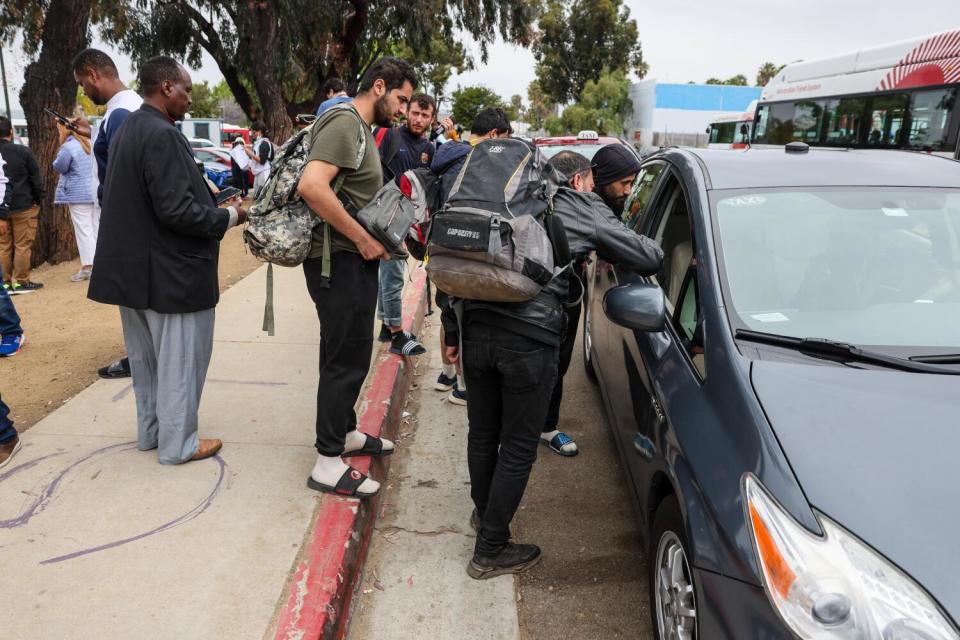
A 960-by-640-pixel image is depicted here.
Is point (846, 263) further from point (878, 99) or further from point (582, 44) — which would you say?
point (582, 44)

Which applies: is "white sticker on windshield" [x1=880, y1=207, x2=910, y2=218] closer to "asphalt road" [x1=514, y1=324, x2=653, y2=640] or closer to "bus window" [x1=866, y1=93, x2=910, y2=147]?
"asphalt road" [x1=514, y1=324, x2=653, y2=640]

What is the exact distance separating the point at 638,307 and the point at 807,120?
46.0ft

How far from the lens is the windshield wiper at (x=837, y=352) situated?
2.14 m

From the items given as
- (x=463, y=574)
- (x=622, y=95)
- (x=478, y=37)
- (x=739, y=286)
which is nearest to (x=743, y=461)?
(x=739, y=286)

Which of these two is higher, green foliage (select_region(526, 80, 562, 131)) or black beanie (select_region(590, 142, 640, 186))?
green foliage (select_region(526, 80, 562, 131))

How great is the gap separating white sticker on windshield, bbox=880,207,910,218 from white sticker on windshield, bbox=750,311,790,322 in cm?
74

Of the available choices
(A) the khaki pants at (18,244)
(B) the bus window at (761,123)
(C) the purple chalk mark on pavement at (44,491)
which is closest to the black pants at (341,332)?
(C) the purple chalk mark on pavement at (44,491)

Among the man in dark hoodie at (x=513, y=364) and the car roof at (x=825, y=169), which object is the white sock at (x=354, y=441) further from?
the car roof at (x=825, y=169)

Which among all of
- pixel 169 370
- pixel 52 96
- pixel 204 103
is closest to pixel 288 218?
pixel 169 370

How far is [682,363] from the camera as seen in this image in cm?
248

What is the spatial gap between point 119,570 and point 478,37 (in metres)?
21.9

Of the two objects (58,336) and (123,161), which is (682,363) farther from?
→ (58,336)

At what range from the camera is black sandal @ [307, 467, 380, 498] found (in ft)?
10.6

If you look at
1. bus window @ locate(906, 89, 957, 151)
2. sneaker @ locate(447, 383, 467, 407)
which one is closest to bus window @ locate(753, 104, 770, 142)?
bus window @ locate(906, 89, 957, 151)
